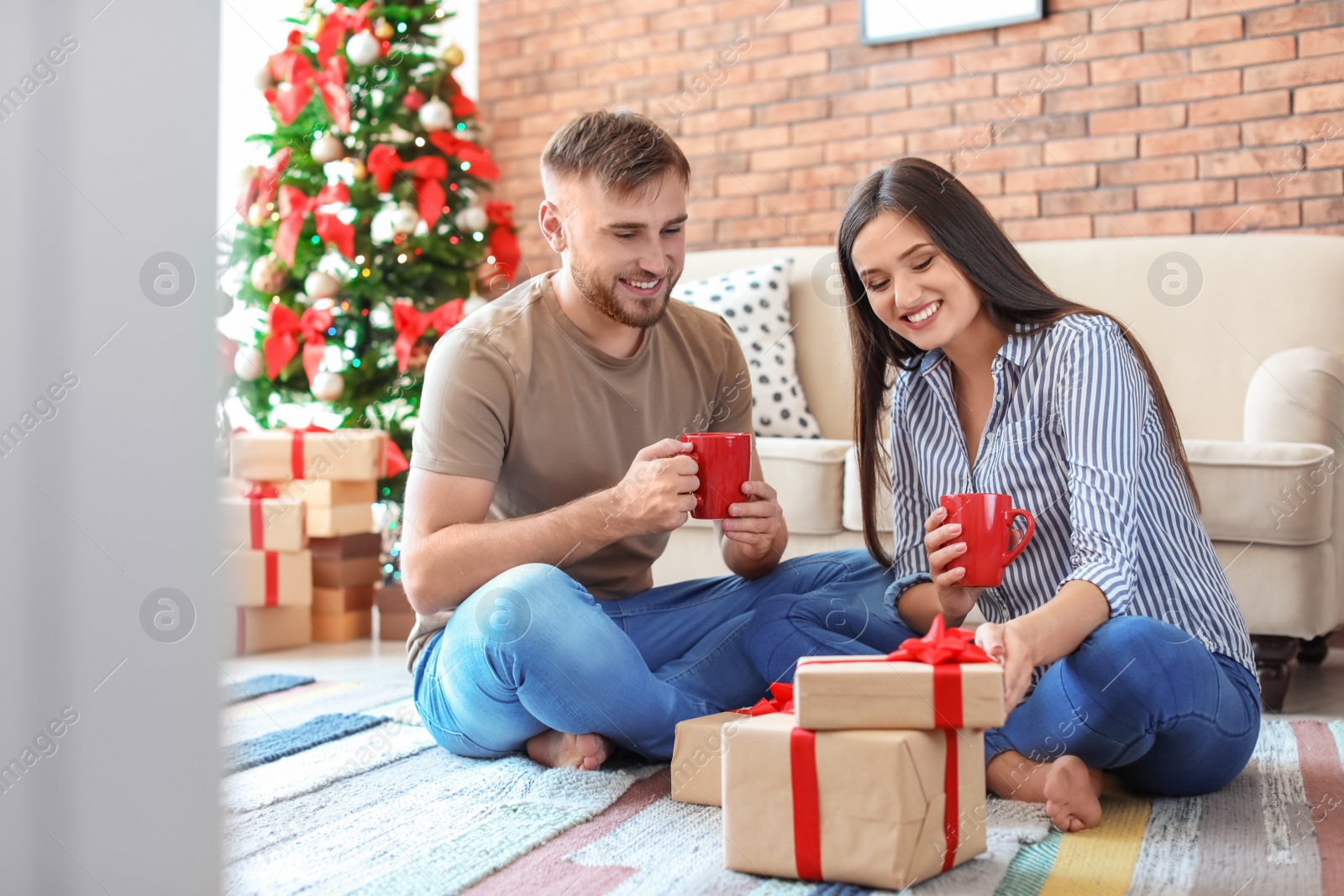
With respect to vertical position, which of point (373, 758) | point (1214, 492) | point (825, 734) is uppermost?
point (1214, 492)

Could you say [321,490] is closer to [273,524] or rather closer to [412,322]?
[273,524]

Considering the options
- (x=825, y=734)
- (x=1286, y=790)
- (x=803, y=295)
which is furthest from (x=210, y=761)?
(x=803, y=295)

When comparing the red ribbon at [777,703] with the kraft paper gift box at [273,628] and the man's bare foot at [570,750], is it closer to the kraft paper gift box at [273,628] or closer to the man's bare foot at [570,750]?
the man's bare foot at [570,750]

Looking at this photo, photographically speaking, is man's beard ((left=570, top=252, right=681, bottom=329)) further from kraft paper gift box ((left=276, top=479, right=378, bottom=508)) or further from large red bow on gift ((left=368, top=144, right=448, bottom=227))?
large red bow on gift ((left=368, top=144, right=448, bottom=227))

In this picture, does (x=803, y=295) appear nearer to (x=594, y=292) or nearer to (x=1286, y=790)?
(x=594, y=292)

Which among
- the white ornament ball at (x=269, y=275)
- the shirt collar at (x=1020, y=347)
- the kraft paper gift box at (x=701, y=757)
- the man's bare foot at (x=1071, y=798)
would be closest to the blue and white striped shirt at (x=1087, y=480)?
the shirt collar at (x=1020, y=347)

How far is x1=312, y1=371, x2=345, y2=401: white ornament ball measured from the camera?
304 centimetres

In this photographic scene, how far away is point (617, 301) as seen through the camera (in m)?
1.55

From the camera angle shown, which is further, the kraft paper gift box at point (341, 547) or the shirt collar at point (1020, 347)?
the kraft paper gift box at point (341, 547)

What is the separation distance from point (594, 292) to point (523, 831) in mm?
702

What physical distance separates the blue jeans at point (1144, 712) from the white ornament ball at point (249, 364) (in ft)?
7.94

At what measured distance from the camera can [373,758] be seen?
1.62 m

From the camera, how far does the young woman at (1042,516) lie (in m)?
1.21

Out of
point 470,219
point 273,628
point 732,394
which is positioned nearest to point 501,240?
point 470,219
